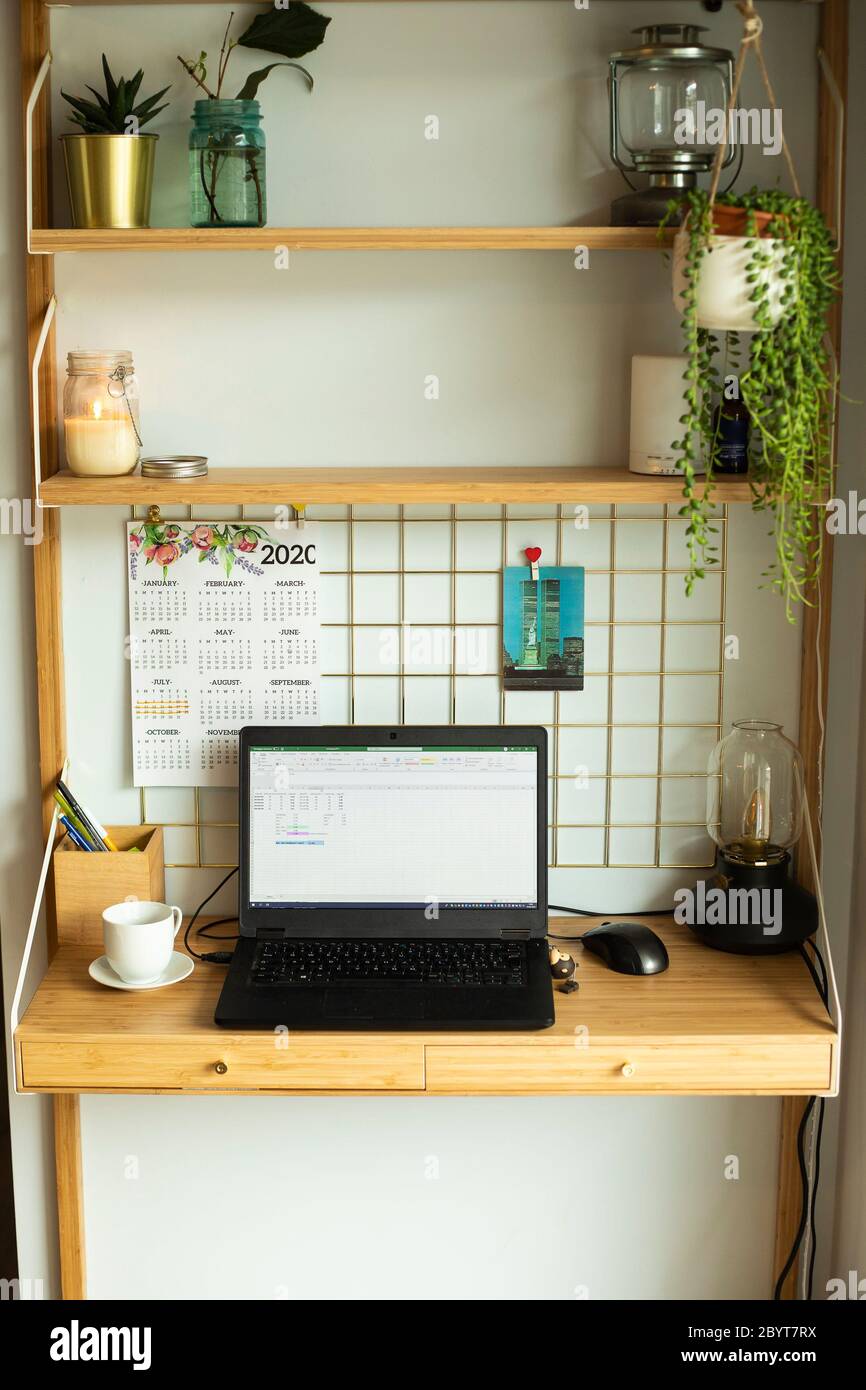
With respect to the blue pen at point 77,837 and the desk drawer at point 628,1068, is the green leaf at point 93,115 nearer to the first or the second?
the blue pen at point 77,837

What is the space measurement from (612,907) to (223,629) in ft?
2.35

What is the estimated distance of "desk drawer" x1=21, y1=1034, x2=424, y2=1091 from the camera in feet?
5.53

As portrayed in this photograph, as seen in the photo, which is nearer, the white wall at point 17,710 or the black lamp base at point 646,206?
the black lamp base at point 646,206

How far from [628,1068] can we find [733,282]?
37.7 inches

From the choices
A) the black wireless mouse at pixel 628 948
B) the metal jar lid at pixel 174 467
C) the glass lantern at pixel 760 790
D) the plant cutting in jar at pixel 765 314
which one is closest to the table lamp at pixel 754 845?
the glass lantern at pixel 760 790

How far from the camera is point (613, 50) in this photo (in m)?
1.80

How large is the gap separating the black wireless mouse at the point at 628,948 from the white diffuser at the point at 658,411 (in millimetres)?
633

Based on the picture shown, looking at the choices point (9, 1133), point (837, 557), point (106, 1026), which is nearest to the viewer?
point (106, 1026)

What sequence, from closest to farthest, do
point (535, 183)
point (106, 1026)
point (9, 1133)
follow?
point (106, 1026), point (535, 183), point (9, 1133)

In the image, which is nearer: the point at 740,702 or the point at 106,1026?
the point at 106,1026

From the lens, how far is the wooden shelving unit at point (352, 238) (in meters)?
1.64

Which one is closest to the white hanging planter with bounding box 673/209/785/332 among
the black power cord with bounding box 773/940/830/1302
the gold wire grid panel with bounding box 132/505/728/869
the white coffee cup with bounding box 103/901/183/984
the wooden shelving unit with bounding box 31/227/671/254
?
the wooden shelving unit with bounding box 31/227/671/254
